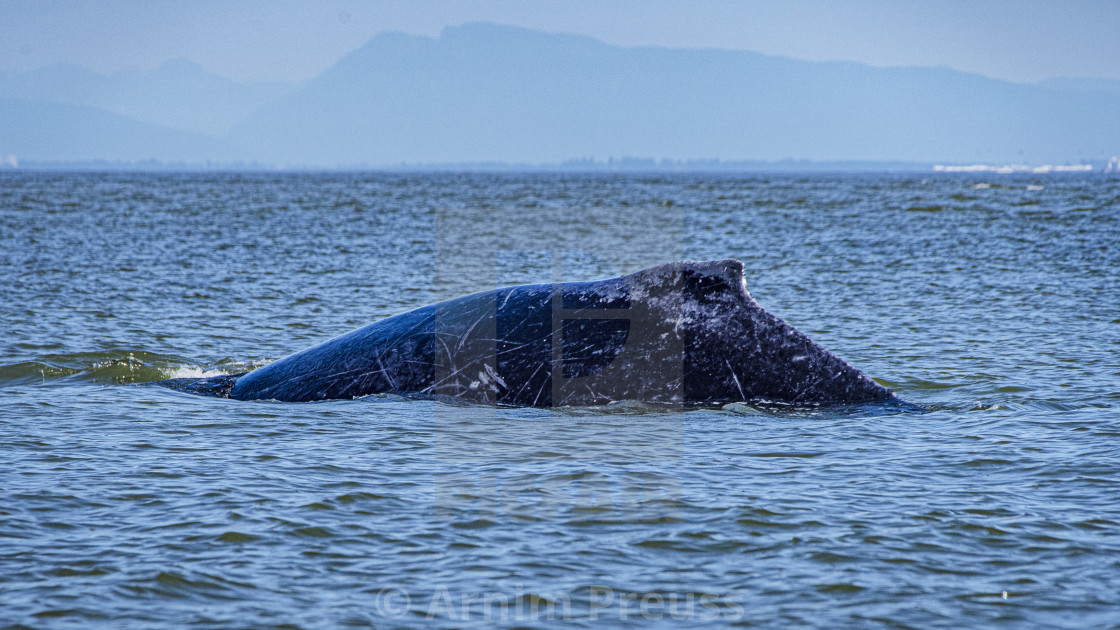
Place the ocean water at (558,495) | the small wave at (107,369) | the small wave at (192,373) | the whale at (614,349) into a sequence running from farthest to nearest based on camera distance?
the small wave at (192,373)
the small wave at (107,369)
the whale at (614,349)
the ocean water at (558,495)

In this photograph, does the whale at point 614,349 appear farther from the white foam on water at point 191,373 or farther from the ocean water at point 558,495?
the white foam on water at point 191,373

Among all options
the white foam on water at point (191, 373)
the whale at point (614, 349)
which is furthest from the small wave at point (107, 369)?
the whale at point (614, 349)

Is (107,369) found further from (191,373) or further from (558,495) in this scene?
(558,495)

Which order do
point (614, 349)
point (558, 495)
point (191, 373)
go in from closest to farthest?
point (558, 495), point (614, 349), point (191, 373)

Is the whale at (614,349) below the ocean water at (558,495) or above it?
above

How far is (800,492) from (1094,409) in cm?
464

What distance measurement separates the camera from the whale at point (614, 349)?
32.5 ft

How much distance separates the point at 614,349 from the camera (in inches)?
402

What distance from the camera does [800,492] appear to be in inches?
333

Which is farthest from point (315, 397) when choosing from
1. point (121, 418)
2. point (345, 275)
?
point (345, 275)

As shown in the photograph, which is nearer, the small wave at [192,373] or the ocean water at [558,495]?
the ocean water at [558,495]

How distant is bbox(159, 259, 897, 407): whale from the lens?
9.91 metres

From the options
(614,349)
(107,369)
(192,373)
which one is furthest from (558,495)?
(107,369)

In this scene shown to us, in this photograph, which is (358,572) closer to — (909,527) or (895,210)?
(909,527)
